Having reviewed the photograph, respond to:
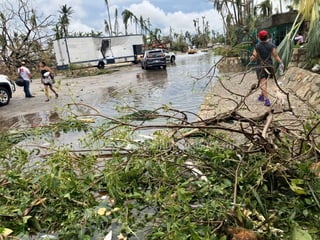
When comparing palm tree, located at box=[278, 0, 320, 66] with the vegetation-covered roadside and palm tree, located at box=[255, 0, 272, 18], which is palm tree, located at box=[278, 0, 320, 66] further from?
palm tree, located at box=[255, 0, 272, 18]

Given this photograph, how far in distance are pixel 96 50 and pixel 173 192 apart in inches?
1145

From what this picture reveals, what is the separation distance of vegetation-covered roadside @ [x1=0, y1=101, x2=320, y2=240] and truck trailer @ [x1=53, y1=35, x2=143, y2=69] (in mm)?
25591

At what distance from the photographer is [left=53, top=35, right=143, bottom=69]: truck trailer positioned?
27.1 meters

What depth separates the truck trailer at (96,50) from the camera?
27.1 metres

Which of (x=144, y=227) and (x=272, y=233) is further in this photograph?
(x=144, y=227)

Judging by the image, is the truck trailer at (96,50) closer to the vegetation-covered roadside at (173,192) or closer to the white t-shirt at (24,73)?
the white t-shirt at (24,73)

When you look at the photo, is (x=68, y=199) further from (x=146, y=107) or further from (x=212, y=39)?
(x=212, y=39)

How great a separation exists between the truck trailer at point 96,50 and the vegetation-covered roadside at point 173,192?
2559 cm

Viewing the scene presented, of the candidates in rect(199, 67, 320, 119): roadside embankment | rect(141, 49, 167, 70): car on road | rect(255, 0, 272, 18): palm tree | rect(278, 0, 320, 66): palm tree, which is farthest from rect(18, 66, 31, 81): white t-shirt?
rect(255, 0, 272, 18): palm tree

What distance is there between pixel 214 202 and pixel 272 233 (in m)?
0.47

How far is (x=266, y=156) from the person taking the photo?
2758mm

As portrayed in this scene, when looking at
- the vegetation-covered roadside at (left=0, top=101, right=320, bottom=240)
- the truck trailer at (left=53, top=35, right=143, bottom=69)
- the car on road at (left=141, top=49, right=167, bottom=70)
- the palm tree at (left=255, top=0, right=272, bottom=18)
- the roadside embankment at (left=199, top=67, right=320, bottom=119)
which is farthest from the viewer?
the palm tree at (left=255, top=0, right=272, bottom=18)

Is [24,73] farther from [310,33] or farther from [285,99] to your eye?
[310,33]

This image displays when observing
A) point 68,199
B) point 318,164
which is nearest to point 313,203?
point 318,164
